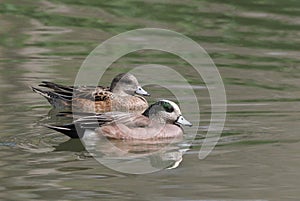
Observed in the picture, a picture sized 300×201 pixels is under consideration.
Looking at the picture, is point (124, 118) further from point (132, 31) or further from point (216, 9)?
point (216, 9)

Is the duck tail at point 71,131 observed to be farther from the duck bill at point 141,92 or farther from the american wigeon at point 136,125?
the duck bill at point 141,92

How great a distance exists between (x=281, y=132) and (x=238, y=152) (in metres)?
0.77

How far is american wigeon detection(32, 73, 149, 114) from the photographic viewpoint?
10727 mm

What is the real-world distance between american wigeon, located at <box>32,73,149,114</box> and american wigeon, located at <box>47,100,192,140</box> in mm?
1400

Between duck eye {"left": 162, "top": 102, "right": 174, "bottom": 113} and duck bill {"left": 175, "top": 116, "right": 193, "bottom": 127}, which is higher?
duck eye {"left": 162, "top": 102, "right": 174, "bottom": 113}

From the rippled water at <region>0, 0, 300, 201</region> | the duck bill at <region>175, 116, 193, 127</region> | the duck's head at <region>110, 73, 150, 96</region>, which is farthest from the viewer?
the duck's head at <region>110, 73, 150, 96</region>

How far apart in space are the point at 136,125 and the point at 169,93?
1.74 m

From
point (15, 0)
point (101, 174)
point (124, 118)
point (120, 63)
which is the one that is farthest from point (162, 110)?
point (15, 0)

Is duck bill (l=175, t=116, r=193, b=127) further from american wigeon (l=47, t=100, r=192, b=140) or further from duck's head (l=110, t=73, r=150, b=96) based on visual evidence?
duck's head (l=110, t=73, r=150, b=96)

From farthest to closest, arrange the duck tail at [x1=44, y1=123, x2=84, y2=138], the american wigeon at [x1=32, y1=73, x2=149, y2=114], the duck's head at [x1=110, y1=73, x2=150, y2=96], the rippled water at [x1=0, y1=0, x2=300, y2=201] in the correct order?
1. the duck's head at [x1=110, y1=73, x2=150, y2=96]
2. the american wigeon at [x1=32, y1=73, x2=149, y2=114]
3. the duck tail at [x1=44, y1=123, x2=84, y2=138]
4. the rippled water at [x1=0, y1=0, x2=300, y2=201]

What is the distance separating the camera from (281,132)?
29.5 ft

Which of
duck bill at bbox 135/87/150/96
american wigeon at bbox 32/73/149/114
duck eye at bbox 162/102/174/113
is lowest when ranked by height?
american wigeon at bbox 32/73/149/114

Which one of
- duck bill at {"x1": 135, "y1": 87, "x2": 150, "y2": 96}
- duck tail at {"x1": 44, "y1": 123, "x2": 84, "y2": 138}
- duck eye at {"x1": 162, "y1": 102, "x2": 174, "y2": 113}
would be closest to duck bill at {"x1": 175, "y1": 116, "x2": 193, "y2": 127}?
duck eye at {"x1": 162, "y1": 102, "x2": 174, "y2": 113}

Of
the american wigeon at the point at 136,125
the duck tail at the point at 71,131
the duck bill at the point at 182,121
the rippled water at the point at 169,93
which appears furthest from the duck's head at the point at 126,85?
the duck tail at the point at 71,131
